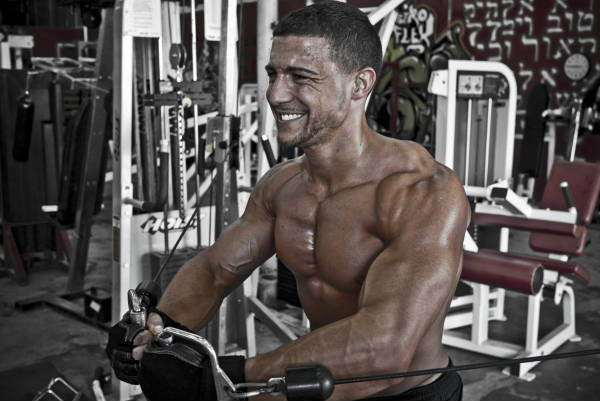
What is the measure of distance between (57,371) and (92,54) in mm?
5014

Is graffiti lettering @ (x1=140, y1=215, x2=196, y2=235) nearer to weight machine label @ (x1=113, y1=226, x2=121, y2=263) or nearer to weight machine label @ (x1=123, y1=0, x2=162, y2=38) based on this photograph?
weight machine label @ (x1=113, y1=226, x2=121, y2=263)

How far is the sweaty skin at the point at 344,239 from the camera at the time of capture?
1.11 m

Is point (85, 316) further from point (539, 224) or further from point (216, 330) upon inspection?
point (539, 224)

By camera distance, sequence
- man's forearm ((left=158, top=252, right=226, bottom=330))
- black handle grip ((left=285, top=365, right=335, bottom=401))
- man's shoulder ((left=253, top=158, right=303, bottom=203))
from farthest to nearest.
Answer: man's shoulder ((left=253, top=158, right=303, bottom=203)) < man's forearm ((left=158, top=252, right=226, bottom=330)) < black handle grip ((left=285, top=365, right=335, bottom=401))

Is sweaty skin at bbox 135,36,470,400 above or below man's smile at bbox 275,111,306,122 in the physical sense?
below

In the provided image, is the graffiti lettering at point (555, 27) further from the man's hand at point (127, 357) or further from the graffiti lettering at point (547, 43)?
the man's hand at point (127, 357)

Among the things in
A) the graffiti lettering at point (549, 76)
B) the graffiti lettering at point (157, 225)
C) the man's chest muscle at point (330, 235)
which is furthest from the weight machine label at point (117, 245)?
the graffiti lettering at point (549, 76)

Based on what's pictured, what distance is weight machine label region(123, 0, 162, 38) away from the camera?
2572mm

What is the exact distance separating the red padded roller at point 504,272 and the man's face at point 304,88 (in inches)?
75.1

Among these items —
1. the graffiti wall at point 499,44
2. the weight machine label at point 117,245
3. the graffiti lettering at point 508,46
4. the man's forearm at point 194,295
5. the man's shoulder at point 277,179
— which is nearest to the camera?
the man's forearm at point 194,295

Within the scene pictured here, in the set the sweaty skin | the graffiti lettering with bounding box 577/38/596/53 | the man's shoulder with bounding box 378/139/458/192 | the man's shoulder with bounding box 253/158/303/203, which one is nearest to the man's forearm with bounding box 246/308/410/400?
the sweaty skin

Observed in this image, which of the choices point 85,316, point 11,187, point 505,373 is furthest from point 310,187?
point 11,187

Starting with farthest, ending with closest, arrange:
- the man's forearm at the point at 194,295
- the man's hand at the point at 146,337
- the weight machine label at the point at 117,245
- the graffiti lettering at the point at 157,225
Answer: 1. the graffiti lettering at the point at 157,225
2. the weight machine label at the point at 117,245
3. the man's forearm at the point at 194,295
4. the man's hand at the point at 146,337

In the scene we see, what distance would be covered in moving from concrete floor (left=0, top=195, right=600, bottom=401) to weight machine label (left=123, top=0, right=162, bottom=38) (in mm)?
1638
